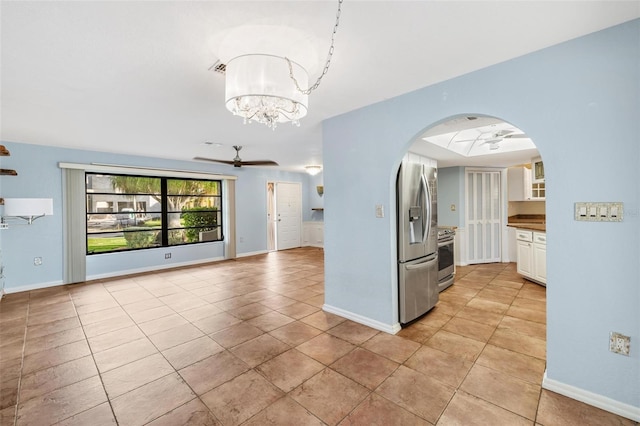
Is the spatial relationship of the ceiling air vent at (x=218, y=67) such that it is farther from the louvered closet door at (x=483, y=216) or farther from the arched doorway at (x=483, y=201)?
the louvered closet door at (x=483, y=216)

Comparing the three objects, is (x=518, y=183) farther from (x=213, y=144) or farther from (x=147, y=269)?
(x=147, y=269)

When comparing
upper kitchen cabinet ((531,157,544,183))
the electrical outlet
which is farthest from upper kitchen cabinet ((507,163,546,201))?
the electrical outlet

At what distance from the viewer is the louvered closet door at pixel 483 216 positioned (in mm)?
6074

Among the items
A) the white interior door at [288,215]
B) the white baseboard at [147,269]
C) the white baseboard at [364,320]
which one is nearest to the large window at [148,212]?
the white baseboard at [147,269]

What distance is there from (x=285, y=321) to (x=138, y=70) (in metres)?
2.81

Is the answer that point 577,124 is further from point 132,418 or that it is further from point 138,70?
point 132,418

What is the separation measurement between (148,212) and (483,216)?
7.52 metres

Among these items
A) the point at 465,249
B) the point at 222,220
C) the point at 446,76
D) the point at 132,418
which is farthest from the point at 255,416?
the point at 222,220

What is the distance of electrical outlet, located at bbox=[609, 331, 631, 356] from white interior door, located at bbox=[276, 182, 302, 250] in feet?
24.3

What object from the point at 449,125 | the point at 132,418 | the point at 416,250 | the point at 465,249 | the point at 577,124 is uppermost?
the point at 449,125

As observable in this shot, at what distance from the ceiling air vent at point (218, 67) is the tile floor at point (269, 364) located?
2.42 meters

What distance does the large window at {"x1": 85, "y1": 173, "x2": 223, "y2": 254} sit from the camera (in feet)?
18.0

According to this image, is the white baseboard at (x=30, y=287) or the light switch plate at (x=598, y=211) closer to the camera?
the light switch plate at (x=598, y=211)

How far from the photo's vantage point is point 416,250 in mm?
3137
